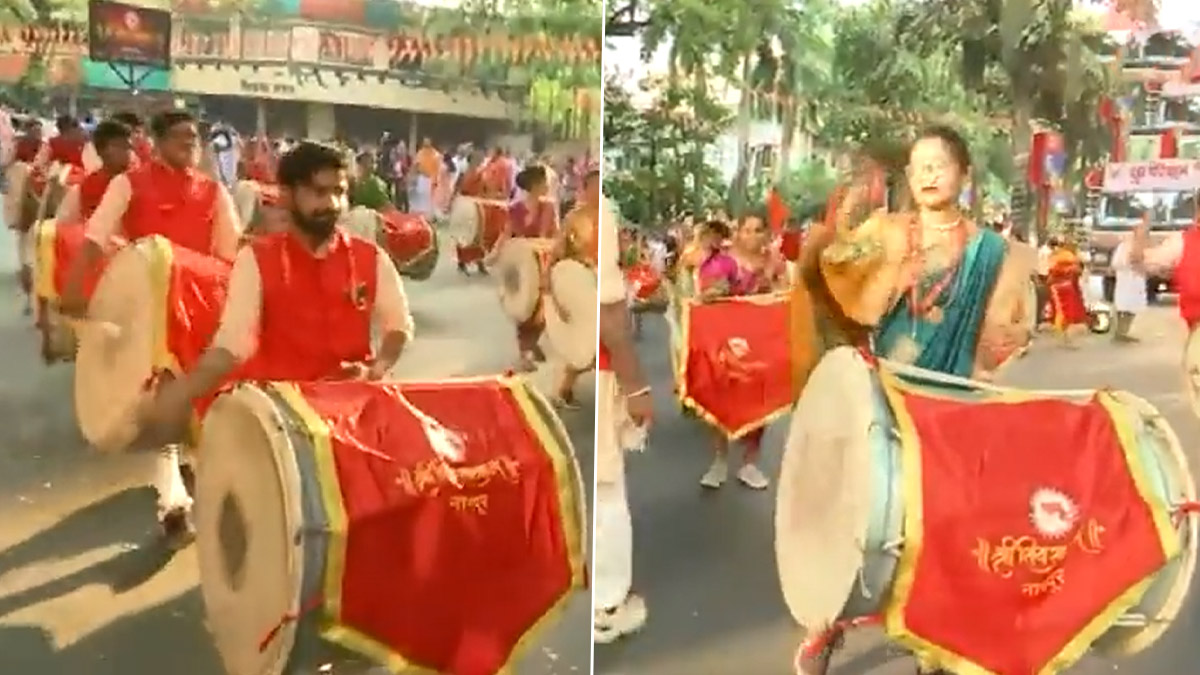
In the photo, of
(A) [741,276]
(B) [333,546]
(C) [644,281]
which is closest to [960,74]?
(A) [741,276]

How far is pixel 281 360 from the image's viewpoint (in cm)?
161

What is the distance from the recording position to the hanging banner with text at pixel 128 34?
148 centimetres

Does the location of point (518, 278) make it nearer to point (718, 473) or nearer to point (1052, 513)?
point (718, 473)

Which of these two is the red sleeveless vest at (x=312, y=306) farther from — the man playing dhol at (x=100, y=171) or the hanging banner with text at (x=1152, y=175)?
the hanging banner with text at (x=1152, y=175)

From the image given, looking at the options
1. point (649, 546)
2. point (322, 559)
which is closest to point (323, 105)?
point (322, 559)

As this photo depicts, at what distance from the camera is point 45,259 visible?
4.87 ft

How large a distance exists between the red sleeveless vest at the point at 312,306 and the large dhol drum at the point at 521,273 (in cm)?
18

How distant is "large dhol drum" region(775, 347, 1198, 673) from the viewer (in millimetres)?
1684

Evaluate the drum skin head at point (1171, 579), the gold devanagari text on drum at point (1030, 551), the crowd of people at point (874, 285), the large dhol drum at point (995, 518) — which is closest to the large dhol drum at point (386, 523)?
the crowd of people at point (874, 285)

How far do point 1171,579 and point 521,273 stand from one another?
85 centimetres

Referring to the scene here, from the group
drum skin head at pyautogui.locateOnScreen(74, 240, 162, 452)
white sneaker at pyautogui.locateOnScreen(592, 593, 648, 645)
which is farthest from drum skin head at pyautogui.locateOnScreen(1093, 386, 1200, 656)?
drum skin head at pyautogui.locateOnScreen(74, 240, 162, 452)

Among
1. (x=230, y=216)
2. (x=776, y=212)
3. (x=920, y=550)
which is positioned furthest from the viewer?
(x=776, y=212)

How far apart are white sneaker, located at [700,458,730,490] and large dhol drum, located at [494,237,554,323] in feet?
0.97

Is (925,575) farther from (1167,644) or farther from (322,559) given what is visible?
(322,559)
